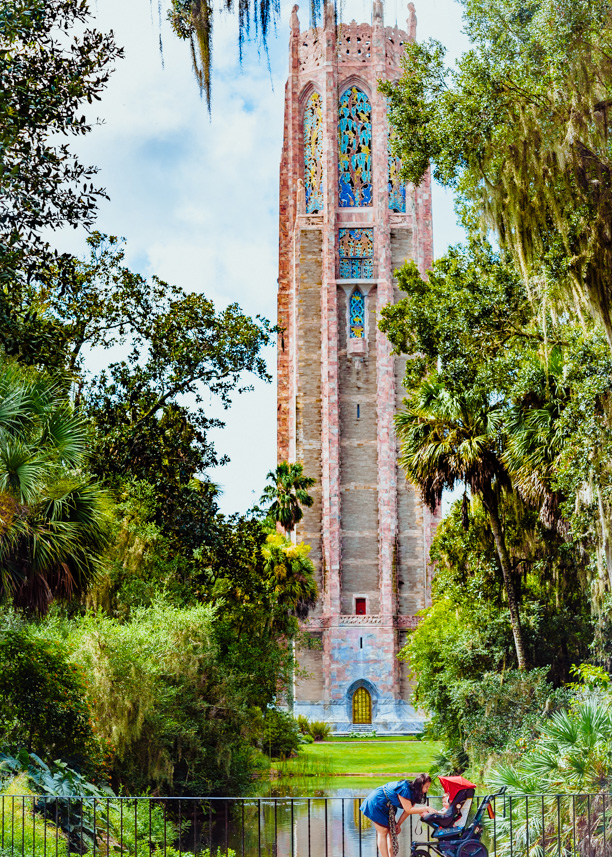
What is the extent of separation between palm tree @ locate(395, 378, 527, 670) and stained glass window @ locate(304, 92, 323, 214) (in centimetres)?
3572

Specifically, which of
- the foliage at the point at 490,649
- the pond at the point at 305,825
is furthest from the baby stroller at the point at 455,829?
the foliage at the point at 490,649

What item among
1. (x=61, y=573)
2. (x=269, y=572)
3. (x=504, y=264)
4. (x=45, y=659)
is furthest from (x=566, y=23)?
(x=269, y=572)

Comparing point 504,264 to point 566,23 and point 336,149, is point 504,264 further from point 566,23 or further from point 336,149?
point 336,149

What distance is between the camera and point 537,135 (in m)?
12.9

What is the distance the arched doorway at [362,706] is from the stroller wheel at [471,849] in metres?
41.1

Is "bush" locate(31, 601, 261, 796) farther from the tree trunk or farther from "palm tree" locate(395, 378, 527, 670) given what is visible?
the tree trunk

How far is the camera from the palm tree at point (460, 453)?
19.4 metres

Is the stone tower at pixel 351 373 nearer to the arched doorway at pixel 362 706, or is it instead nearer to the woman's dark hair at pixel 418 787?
the arched doorway at pixel 362 706

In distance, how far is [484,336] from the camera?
15.5m

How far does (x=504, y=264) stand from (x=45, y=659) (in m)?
9.04

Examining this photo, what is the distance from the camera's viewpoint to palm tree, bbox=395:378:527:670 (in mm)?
19391

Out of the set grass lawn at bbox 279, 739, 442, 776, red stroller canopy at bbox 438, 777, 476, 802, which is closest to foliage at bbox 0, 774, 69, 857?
red stroller canopy at bbox 438, 777, 476, 802

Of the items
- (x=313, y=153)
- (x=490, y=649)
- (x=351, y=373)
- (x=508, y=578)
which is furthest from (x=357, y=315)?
(x=508, y=578)

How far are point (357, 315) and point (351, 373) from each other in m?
3.16
